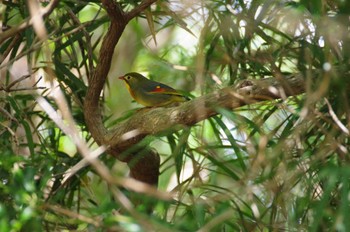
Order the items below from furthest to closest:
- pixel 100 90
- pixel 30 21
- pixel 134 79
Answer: pixel 134 79
pixel 100 90
pixel 30 21

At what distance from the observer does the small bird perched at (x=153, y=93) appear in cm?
418

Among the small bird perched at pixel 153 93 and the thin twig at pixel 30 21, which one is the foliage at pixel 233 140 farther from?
the small bird perched at pixel 153 93

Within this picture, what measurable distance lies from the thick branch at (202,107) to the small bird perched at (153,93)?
73 centimetres

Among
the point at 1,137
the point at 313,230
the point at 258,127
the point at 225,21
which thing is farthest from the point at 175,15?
the point at 313,230

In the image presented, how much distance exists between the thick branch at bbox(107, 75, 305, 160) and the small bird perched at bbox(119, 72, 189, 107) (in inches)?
28.6

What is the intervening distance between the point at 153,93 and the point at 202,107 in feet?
4.35

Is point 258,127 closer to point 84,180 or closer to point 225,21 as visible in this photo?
point 225,21

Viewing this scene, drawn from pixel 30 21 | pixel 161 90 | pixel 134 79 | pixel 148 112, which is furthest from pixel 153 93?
pixel 30 21

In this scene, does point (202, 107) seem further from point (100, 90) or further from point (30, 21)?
point (30, 21)

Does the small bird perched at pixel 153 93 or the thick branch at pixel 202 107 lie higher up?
the small bird perched at pixel 153 93

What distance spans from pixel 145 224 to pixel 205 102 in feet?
3.12

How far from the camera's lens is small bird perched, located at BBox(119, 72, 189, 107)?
4.18 metres

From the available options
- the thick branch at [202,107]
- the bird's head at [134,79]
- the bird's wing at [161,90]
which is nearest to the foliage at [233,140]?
the thick branch at [202,107]

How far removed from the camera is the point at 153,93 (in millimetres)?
4340
